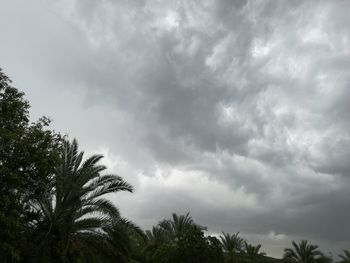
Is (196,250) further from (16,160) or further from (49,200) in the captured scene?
(16,160)

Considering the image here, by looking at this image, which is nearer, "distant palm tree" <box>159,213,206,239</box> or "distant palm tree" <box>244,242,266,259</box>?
"distant palm tree" <box>159,213,206,239</box>

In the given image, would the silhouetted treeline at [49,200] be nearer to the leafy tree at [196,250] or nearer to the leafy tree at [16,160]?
the leafy tree at [16,160]

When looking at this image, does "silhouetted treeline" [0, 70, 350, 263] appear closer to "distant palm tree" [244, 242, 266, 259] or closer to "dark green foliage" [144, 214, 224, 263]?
"dark green foliage" [144, 214, 224, 263]

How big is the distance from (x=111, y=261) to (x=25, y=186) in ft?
24.9

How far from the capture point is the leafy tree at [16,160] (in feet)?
53.9

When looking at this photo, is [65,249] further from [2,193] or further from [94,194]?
[2,193]

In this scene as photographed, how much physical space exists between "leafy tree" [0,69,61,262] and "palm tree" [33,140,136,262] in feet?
9.06

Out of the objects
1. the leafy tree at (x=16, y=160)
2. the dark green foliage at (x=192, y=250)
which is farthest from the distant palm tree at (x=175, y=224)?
the leafy tree at (x=16, y=160)

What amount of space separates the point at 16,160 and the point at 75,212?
618cm

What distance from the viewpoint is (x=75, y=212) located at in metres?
22.6

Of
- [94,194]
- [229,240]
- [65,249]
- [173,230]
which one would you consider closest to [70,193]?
[94,194]

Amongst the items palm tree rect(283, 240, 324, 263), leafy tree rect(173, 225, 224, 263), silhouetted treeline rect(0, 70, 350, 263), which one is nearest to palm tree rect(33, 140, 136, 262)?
silhouetted treeline rect(0, 70, 350, 263)

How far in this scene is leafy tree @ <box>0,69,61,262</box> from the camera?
1644 centimetres

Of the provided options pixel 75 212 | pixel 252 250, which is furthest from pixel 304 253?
pixel 75 212
